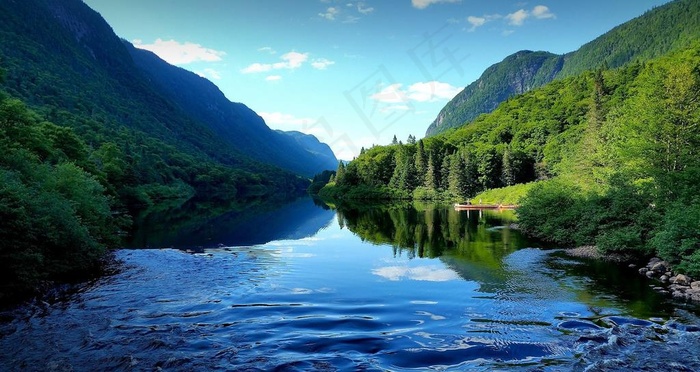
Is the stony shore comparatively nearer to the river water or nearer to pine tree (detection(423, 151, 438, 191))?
the river water

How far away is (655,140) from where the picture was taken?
1273 inches

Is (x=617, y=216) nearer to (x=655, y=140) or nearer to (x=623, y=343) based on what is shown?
(x=655, y=140)

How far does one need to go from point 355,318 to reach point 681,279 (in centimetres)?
1730

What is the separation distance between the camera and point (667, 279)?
72.7 ft

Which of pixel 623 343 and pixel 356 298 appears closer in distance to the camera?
pixel 623 343

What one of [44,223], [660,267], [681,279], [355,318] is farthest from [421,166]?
[44,223]

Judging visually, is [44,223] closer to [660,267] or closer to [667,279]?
[667,279]

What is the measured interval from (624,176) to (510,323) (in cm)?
2295

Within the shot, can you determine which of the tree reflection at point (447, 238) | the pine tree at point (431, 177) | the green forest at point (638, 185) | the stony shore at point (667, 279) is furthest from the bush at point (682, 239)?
the pine tree at point (431, 177)

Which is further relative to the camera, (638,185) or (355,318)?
(638,185)

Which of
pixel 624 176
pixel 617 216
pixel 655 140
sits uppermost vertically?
pixel 655 140

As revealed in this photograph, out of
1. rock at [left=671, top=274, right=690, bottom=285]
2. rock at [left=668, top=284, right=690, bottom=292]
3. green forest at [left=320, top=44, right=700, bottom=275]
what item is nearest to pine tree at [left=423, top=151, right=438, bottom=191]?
green forest at [left=320, top=44, right=700, bottom=275]

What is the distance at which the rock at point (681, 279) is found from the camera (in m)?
20.9

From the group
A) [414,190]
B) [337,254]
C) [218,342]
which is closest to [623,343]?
[218,342]
